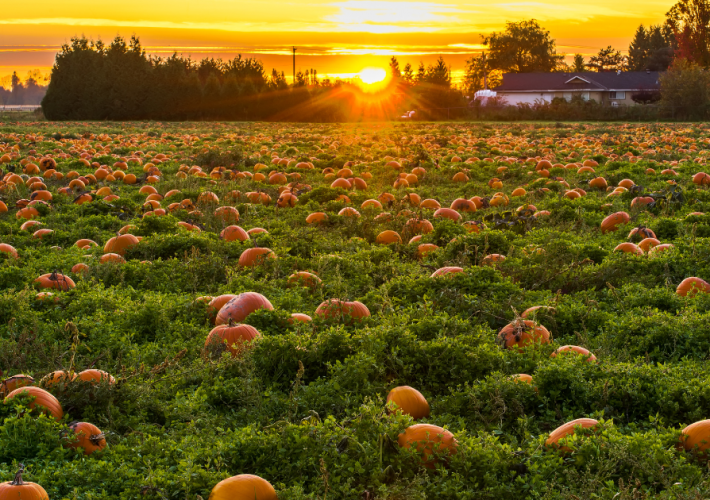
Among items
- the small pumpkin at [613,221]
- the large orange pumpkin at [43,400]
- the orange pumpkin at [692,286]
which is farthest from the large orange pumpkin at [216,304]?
the small pumpkin at [613,221]

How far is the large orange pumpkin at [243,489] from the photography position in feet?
9.66

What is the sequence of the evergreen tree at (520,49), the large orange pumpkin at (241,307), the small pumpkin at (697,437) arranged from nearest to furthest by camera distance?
the small pumpkin at (697,437) → the large orange pumpkin at (241,307) → the evergreen tree at (520,49)

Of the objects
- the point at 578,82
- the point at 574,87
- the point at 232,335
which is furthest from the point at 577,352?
the point at 578,82

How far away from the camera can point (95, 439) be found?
3404 millimetres

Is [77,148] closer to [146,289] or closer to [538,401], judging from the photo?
[146,289]

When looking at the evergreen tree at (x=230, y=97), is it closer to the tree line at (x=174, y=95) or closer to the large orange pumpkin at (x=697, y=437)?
the tree line at (x=174, y=95)

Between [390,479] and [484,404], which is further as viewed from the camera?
[484,404]

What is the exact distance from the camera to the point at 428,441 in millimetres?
3273

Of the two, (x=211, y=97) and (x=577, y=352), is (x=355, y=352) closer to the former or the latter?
(x=577, y=352)

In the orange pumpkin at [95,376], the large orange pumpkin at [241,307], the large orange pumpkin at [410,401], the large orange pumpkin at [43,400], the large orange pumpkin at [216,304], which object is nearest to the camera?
the large orange pumpkin at [43,400]

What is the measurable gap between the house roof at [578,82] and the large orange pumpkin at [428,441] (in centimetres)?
8498

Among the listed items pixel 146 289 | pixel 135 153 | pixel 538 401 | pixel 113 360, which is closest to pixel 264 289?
pixel 146 289

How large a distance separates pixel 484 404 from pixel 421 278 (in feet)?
6.81

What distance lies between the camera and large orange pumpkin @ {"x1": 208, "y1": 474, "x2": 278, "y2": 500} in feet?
9.66
